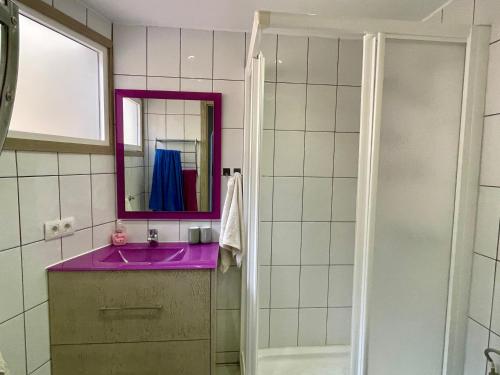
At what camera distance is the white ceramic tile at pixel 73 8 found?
4.49 ft

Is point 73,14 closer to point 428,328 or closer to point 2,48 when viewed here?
point 2,48

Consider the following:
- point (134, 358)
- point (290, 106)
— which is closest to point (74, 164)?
point (134, 358)

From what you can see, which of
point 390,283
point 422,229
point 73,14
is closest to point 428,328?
point 390,283

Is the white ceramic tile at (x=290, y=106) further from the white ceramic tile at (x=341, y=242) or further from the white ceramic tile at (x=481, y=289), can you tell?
the white ceramic tile at (x=481, y=289)

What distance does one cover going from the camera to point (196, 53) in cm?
174

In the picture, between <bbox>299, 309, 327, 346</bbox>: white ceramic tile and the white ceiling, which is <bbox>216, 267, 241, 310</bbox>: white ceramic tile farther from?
the white ceiling

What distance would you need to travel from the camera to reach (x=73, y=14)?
4.74 feet

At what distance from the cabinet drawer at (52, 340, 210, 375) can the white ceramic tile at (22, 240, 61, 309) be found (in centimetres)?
29

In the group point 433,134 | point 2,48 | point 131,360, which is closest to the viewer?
point 2,48

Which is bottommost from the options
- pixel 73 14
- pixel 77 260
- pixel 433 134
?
pixel 77 260

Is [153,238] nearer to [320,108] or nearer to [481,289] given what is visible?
[320,108]

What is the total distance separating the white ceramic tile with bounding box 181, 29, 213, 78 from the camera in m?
1.72

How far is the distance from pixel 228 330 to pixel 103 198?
1267mm

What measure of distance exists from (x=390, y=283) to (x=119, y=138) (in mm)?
1743
